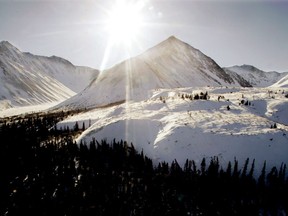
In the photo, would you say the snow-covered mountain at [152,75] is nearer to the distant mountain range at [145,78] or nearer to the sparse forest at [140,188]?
the distant mountain range at [145,78]

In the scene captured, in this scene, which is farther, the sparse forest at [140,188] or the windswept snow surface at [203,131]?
the windswept snow surface at [203,131]

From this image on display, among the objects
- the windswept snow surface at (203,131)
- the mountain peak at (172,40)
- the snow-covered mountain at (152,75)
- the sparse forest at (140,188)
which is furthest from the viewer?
the mountain peak at (172,40)

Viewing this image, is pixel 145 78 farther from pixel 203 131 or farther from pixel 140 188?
pixel 140 188

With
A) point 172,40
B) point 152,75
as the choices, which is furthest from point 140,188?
point 172,40

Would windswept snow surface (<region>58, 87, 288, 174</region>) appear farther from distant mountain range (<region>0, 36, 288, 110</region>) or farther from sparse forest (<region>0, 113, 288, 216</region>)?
distant mountain range (<region>0, 36, 288, 110</region>)

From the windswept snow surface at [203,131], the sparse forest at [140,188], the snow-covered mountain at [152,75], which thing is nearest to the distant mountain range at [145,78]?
the snow-covered mountain at [152,75]

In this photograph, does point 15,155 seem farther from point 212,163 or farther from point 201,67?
point 201,67

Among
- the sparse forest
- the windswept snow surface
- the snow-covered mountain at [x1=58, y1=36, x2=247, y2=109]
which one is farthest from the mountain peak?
the sparse forest
